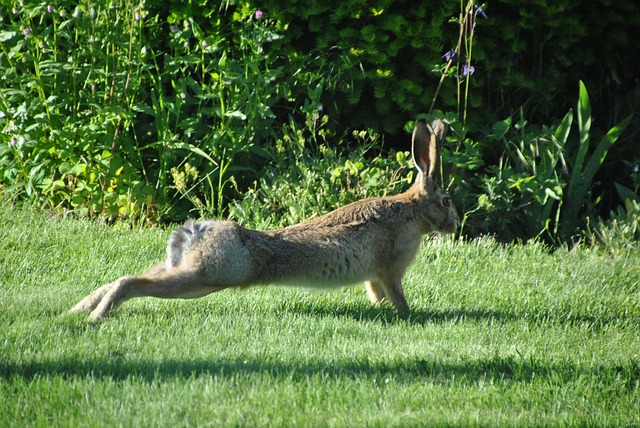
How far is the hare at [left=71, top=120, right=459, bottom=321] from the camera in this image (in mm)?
5000

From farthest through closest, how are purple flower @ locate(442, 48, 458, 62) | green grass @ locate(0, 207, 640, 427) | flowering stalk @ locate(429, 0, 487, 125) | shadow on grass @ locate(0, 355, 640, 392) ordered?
purple flower @ locate(442, 48, 458, 62), flowering stalk @ locate(429, 0, 487, 125), shadow on grass @ locate(0, 355, 640, 392), green grass @ locate(0, 207, 640, 427)

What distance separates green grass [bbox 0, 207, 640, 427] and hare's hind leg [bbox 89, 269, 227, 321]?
0.46 feet

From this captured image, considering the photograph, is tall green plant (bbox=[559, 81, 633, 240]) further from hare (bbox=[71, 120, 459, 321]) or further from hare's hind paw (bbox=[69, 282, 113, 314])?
hare's hind paw (bbox=[69, 282, 113, 314])

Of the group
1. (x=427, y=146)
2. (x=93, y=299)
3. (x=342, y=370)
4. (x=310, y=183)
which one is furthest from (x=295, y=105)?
(x=342, y=370)

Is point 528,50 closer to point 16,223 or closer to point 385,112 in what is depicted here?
point 385,112

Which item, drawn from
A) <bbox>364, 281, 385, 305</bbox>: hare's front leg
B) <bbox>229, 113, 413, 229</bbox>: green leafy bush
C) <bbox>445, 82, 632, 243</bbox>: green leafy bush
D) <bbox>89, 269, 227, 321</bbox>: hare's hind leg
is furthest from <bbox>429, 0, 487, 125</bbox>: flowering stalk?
<bbox>89, 269, 227, 321</bbox>: hare's hind leg

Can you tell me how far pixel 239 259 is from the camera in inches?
200

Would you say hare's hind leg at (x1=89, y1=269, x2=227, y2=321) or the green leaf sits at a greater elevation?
the green leaf

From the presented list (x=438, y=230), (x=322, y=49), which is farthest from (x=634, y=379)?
(x=322, y=49)

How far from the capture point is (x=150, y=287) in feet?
16.2

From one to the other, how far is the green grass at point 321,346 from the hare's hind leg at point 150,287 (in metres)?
0.14

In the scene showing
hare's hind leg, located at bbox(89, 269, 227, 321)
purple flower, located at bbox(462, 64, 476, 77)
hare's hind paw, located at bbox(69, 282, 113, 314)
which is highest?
purple flower, located at bbox(462, 64, 476, 77)

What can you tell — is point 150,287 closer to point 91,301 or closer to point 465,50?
point 91,301

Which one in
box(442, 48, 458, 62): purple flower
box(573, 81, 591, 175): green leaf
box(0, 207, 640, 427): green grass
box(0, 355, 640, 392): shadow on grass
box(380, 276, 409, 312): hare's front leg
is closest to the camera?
box(0, 207, 640, 427): green grass
